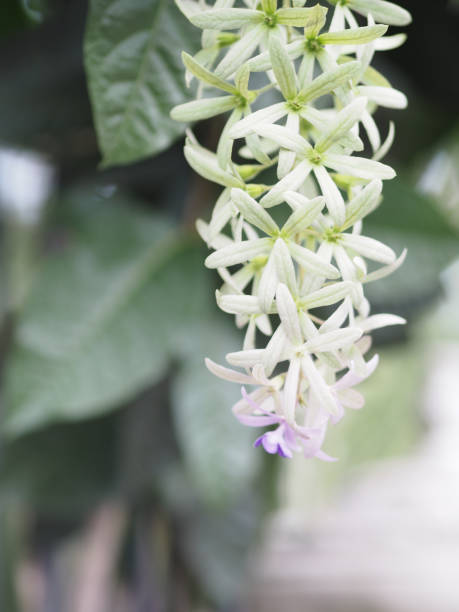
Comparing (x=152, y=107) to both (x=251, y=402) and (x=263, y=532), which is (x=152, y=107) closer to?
(x=251, y=402)

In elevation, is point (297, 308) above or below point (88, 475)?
above

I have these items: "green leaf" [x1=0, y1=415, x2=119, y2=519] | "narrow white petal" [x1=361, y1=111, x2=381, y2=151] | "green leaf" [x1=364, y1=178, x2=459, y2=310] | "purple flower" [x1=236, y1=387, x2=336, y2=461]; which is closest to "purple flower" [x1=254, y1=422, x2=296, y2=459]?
"purple flower" [x1=236, y1=387, x2=336, y2=461]

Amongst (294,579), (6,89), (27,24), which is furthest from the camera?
(294,579)

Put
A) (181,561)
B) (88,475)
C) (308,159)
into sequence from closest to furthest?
(308,159), (88,475), (181,561)

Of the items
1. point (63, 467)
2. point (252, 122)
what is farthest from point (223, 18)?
point (63, 467)

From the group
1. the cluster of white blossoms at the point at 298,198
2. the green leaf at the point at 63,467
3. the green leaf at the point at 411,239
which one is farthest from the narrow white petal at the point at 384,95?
the green leaf at the point at 63,467

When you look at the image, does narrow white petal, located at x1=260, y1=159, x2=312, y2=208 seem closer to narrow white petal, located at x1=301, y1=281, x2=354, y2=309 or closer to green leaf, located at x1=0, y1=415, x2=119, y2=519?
narrow white petal, located at x1=301, y1=281, x2=354, y2=309

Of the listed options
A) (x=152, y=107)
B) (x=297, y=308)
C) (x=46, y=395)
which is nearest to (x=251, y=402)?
(x=297, y=308)

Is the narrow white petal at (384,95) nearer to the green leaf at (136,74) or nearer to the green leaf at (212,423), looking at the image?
the green leaf at (136,74)
